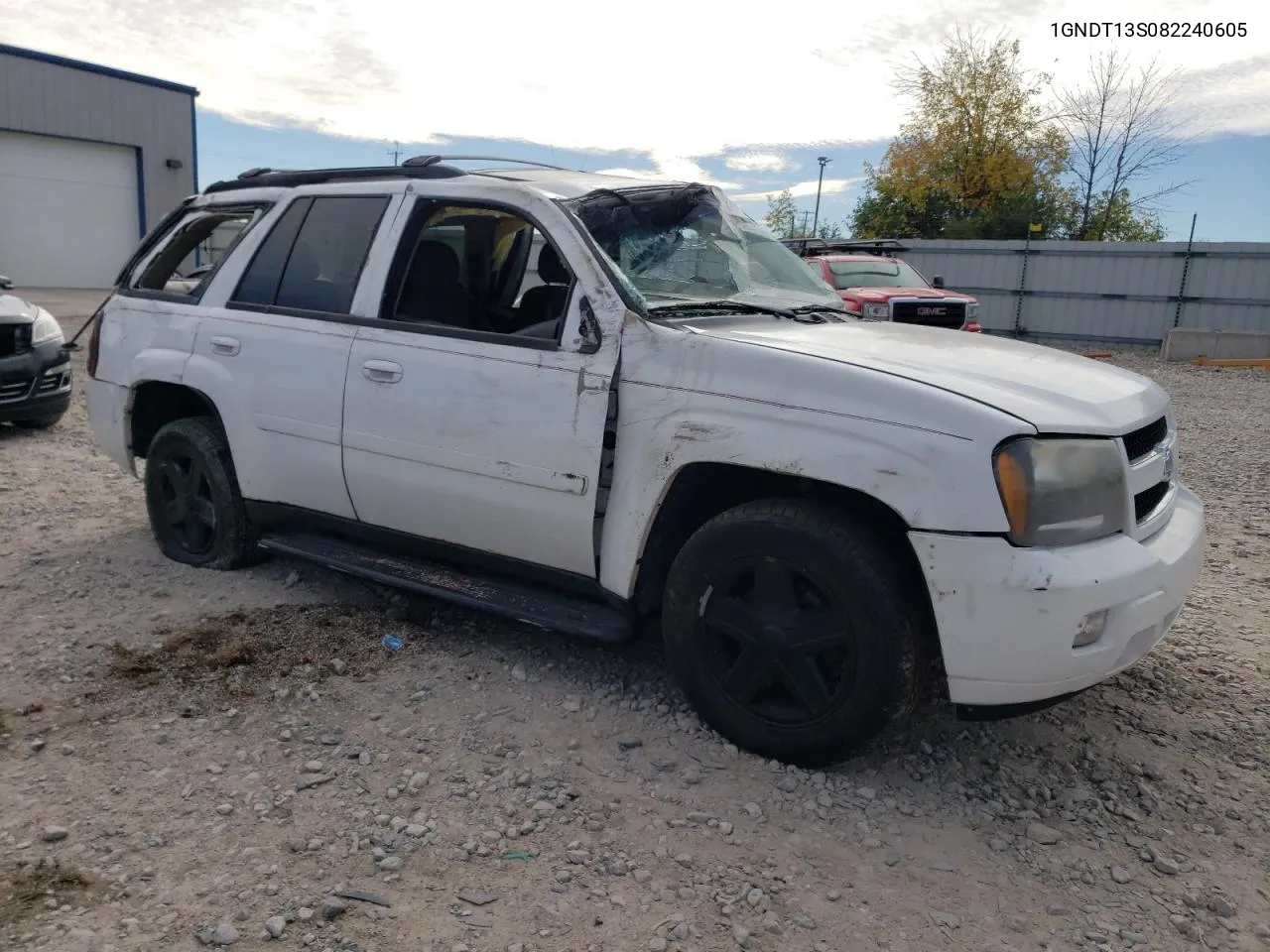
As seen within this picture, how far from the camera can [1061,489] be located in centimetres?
271

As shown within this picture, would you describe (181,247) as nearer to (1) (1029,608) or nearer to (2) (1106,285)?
(1) (1029,608)

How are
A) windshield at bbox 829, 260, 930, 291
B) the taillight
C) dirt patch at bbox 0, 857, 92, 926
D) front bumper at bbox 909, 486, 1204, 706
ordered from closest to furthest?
1. dirt patch at bbox 0, 857, 92, 926
2. front bumper at bbox 909, 486, 1204, 706
3. the taillight
4. windshield at bbox 829, 260, 930, 291

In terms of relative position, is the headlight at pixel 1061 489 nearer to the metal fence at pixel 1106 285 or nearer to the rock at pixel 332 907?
the rock at pixel 332 907

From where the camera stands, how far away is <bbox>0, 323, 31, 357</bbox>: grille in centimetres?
765

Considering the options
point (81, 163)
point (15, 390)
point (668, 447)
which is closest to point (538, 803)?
point (668, 447)

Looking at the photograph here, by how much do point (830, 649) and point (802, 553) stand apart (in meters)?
0.31

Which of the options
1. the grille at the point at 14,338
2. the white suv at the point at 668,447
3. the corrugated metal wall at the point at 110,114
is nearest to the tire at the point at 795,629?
the white suv at the point at 668,447

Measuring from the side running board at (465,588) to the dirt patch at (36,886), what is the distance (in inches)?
58.4

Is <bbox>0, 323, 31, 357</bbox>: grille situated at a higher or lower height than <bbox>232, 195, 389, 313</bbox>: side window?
lower

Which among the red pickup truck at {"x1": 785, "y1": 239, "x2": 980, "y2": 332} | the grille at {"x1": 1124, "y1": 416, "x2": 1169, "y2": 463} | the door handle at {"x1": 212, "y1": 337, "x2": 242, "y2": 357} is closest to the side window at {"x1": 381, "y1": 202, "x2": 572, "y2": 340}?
the door handle at {"x1": 212, "y1": 337, "x2": 242, "y2": 357}

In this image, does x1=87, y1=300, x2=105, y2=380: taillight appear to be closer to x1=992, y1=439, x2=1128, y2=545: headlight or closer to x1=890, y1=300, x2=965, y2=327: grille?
x1=992, y1=439, x2=1128, y2=545: headlight

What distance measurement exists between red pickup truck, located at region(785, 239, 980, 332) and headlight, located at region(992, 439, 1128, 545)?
952 centimetres

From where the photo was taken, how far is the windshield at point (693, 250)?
3.55m

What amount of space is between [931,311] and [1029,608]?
10.9m
